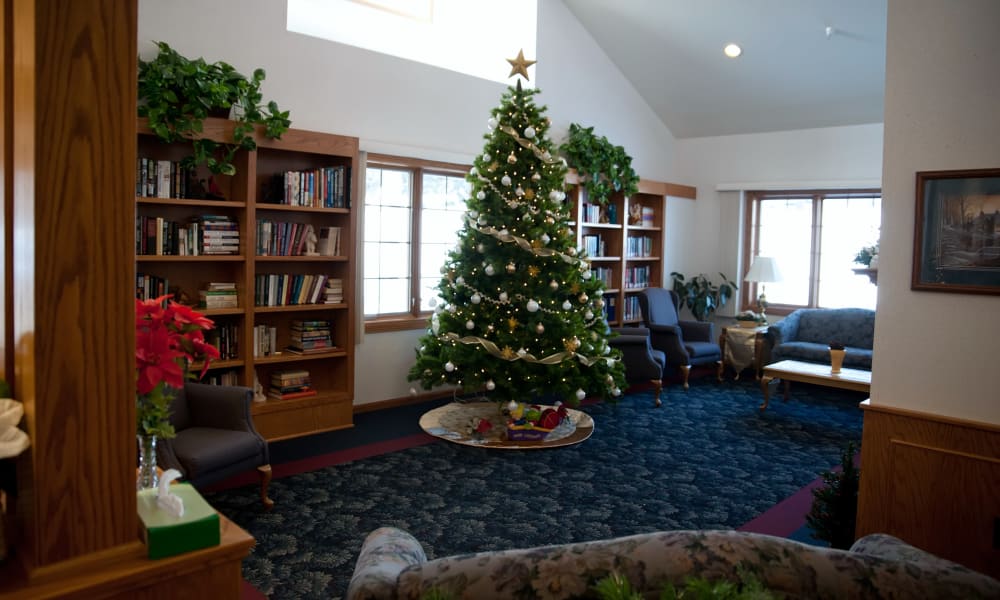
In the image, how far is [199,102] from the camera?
468 cm

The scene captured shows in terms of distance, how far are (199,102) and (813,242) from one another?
6.58m

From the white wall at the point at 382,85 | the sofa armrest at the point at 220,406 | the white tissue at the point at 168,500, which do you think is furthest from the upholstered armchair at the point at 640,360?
the white tissue at the point at 168,500

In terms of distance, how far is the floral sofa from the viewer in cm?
157

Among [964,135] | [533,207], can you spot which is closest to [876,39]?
[533,207]

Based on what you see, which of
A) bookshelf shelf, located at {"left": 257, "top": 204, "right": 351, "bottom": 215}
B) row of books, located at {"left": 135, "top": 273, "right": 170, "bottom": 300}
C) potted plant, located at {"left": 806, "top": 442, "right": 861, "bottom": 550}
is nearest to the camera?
potted plant, located at {"left": 806, "top": 442, "right": 861, "bottom": 550}

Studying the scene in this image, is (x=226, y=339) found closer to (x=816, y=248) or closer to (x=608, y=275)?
(x=608, y=275)

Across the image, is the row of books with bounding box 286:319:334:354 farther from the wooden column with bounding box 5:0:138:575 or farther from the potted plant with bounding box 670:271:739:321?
the potted plant with bounding box 670:271:739:321

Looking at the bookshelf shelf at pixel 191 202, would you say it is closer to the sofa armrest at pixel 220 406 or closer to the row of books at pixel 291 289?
the row of books at pixel 291 289

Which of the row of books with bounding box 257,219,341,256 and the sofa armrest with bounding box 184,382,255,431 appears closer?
the sofa armrest with bounding box 184,382,255,431

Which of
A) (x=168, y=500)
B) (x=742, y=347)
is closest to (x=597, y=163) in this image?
(x=742, y=347)

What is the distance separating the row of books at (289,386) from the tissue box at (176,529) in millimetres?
3882

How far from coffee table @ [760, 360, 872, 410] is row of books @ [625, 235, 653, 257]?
2280 millimetres

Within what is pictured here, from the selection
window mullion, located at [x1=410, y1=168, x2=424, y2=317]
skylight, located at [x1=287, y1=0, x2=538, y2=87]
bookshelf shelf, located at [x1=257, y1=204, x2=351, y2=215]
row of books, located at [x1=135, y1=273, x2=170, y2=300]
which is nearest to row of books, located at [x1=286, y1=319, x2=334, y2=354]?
bookshelf shelf, located at [x1=257, y1=204, x2=351, y2=215]

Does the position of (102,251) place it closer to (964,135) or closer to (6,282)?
(6,282)
